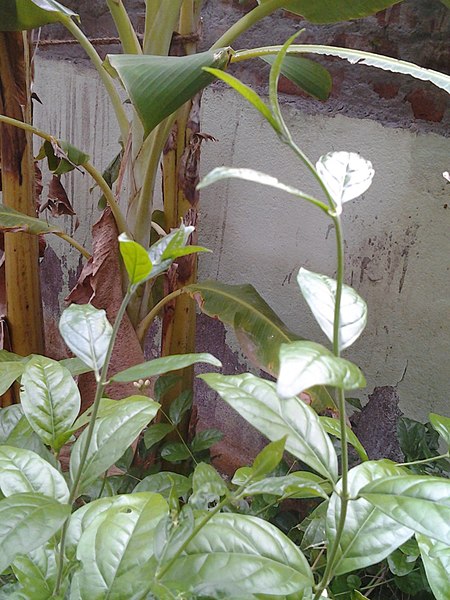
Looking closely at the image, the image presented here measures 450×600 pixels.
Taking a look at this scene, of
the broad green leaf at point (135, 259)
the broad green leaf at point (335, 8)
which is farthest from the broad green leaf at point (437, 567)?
the broad green leaf at point (335, 8)

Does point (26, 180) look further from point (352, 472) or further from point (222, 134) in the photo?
point (352, 472)

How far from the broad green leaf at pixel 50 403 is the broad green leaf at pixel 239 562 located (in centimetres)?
14

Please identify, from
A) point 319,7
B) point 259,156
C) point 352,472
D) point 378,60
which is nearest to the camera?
point 352,472

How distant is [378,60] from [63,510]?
0.54 metres

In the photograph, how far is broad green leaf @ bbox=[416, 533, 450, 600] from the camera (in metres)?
0.42

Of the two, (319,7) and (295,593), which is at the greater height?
(319,7)

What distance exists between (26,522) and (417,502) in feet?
0.73

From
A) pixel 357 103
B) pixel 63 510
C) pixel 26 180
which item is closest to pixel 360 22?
pixel 357 103

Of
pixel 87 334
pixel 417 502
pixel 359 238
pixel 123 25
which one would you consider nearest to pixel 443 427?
pixel 417 502

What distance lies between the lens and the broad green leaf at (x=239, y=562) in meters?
0.34

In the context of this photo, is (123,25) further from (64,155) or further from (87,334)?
(87,334)

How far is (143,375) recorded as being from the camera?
36cm

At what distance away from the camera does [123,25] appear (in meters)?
0.76

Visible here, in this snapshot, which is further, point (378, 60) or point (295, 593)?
point (378, 60)
